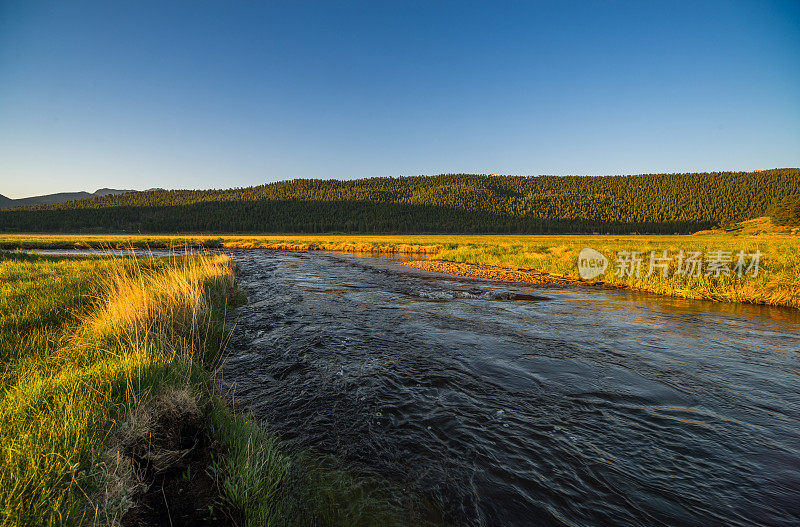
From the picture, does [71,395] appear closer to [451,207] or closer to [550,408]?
[550,408]

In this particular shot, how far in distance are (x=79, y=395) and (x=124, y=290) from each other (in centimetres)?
532

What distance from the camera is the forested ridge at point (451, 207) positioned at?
128 metres

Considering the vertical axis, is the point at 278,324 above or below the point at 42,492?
below

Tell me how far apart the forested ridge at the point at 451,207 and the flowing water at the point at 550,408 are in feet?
382

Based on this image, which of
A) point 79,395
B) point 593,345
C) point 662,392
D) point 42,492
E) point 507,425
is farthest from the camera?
point 593,345

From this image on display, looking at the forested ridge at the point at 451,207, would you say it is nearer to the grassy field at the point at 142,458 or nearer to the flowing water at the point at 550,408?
the flowing water at the point at 550,408

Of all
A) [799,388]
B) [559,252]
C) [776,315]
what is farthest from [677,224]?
[799,388]

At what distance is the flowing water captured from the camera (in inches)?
144

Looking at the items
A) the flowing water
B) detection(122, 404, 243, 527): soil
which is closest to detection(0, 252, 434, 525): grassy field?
detection(122, 404, 243, 527): soil

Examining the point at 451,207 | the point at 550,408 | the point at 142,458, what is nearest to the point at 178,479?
the point at 142,458

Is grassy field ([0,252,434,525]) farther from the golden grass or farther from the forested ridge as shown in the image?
the forested ridge

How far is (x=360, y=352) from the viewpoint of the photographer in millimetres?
7926

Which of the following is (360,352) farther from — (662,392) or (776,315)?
(776,315)

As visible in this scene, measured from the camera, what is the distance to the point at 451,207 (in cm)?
15438
